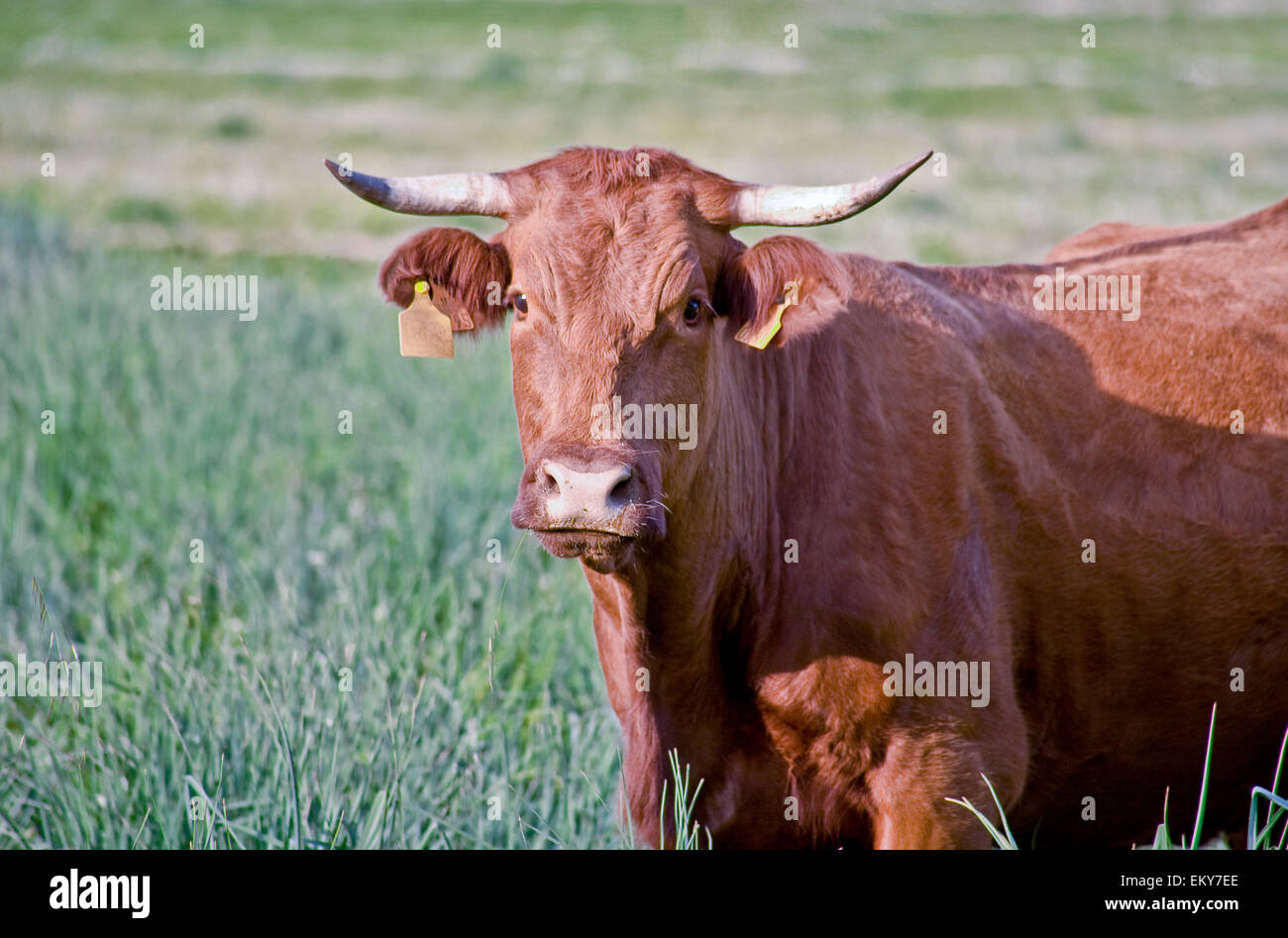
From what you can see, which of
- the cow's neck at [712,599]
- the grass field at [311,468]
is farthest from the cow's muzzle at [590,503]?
the grass field at [311,468]

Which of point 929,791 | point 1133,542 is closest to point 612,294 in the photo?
point 929,791

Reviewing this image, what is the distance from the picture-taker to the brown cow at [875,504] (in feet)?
11.9

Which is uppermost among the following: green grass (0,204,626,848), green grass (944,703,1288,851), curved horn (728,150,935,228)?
curved horn (728,150,935,228)

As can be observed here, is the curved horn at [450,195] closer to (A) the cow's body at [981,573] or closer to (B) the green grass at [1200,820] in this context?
(A) the cow's body at [981,573]

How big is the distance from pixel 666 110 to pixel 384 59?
9704 millimetres

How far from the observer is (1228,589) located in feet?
14.1

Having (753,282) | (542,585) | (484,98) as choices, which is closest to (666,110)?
(484,98)

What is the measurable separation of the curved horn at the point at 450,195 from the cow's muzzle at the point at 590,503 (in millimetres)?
860

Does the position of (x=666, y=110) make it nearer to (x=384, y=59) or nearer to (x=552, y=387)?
(x=384, y=59)

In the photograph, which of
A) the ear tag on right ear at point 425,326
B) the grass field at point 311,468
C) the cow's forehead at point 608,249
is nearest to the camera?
the cow's forehead at point 608,249

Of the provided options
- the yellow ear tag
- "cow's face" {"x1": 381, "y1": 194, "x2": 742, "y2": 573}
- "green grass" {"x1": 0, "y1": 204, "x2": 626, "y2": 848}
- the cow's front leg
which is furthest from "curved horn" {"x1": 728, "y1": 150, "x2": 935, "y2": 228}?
"green grass" {"x1": 0, "y1": 204, "x2": 626, "y2": 848}

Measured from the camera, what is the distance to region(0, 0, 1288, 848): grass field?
13.9 feet

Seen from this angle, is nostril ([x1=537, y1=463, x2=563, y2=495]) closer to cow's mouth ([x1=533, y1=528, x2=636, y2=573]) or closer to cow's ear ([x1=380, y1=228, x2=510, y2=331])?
cow's mouth ([x1=533, y1=528, x2=636, y2=573])
